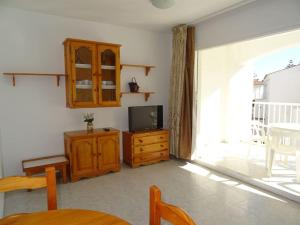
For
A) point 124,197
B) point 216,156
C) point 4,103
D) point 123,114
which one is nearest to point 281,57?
point 216,156

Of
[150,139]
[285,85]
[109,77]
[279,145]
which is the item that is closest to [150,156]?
[150,139]

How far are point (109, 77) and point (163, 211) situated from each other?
278 cm

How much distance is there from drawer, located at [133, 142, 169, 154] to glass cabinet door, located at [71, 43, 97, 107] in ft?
3.52

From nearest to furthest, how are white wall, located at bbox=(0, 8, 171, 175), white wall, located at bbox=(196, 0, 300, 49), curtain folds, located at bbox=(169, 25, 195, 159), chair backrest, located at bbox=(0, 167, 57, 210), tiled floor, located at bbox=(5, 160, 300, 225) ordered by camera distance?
chair backrest, located at bbox=(0, 167, 57, 210)
tiled floor, located at bbox=(5, 160, 300, 225)
white wall, located at bbox=(196, 0, 300, 49)
white wall, located at bbox=(0, 8, 171, 175)
curtain folds, located at bbox=(169, 25, 195, 159)

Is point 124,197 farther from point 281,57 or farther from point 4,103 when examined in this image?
point 281,57

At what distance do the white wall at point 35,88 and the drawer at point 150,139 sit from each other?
66 centimetres

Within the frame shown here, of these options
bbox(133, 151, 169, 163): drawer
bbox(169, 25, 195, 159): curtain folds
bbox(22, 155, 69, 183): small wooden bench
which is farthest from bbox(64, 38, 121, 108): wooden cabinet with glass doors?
bbox(169, 25, 195, 159): curtain folds

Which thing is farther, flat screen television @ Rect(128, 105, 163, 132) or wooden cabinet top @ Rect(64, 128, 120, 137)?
flat screen television @ Rect(128, 105, 163, 132)

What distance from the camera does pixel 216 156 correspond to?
438cm

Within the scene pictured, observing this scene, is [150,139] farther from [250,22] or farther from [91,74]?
[250,22]

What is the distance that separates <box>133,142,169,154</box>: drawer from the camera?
3.67 meters

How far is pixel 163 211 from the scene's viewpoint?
A: 3.14 feet

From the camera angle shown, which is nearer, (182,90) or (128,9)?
(128,9)

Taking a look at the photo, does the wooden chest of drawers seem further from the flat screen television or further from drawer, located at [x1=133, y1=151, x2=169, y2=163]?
the flat screen television
